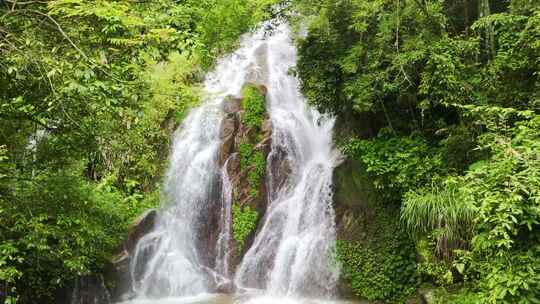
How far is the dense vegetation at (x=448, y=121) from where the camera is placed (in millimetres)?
4713

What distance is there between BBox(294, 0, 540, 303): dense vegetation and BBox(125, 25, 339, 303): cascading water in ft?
4.67

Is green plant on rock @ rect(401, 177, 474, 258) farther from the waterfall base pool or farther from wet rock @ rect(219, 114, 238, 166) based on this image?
wet rock @ rect(219, 114, 238, 166)

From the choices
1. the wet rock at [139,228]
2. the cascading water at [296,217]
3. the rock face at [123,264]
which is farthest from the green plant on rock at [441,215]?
the wet rock at [139,228]

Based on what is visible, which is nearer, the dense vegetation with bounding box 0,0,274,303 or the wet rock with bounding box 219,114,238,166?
the dense vegetation with bounding box 0,0,274,303

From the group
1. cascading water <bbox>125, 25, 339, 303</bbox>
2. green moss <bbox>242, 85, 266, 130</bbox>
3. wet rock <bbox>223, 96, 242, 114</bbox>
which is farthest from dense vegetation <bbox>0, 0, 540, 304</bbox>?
wet rock <bbox>223, 96, 242, 114</bbox>

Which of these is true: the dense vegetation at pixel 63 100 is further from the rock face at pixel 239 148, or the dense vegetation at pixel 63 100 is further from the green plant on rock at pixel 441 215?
the rock face at pixel 239 148

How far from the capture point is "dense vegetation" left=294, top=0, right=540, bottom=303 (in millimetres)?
4713

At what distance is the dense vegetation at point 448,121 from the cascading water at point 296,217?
1.15 metres

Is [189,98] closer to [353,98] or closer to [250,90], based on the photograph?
[250,90]

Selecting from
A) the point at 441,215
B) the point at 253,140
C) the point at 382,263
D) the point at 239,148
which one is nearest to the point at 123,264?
the point at 239,148

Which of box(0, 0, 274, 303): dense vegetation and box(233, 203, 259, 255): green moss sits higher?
box(0, 0, 274, 303): dense vegetation

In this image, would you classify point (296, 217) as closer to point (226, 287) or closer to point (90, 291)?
point (226, 287)

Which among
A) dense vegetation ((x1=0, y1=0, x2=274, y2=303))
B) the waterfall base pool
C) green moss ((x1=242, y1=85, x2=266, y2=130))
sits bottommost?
the waterfall base pool

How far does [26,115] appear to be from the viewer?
18.4 feet
